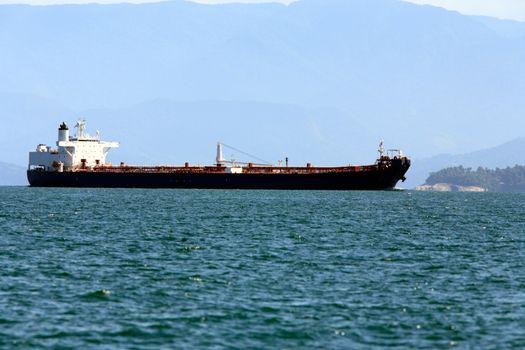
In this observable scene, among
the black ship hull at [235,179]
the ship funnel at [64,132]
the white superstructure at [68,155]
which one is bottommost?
the black ship hull at [235,179]

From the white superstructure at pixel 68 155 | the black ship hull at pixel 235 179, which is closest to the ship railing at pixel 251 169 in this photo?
the black ship hull at pixel 235 179

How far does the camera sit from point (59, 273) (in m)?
37.2

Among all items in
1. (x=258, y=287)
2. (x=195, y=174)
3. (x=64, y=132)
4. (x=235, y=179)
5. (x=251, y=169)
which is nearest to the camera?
(x=258, y=287)

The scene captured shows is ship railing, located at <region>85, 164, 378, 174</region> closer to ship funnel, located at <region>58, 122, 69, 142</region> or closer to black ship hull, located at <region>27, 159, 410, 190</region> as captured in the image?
black ship hull, located at <region>27, 159, 410, 190</region>

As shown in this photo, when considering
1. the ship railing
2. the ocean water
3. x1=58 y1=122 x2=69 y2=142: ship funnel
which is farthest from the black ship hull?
the ocean water

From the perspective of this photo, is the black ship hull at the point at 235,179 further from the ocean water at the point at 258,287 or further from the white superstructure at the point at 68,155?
the ocean water at the point at 258,287

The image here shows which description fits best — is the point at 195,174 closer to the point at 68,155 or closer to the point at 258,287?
the point at 68,155

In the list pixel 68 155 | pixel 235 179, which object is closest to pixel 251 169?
pixel 235 179

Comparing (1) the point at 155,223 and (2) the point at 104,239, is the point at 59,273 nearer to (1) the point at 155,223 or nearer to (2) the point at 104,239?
(2) the point at 104,239

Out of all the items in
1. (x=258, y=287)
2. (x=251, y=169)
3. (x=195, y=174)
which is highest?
(x=251, y=169)

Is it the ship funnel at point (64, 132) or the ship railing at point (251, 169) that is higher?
the ship funnel at point (64, 132)

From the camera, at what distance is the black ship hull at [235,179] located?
131 meters

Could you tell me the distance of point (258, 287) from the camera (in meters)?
34.4

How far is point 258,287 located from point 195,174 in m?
105
